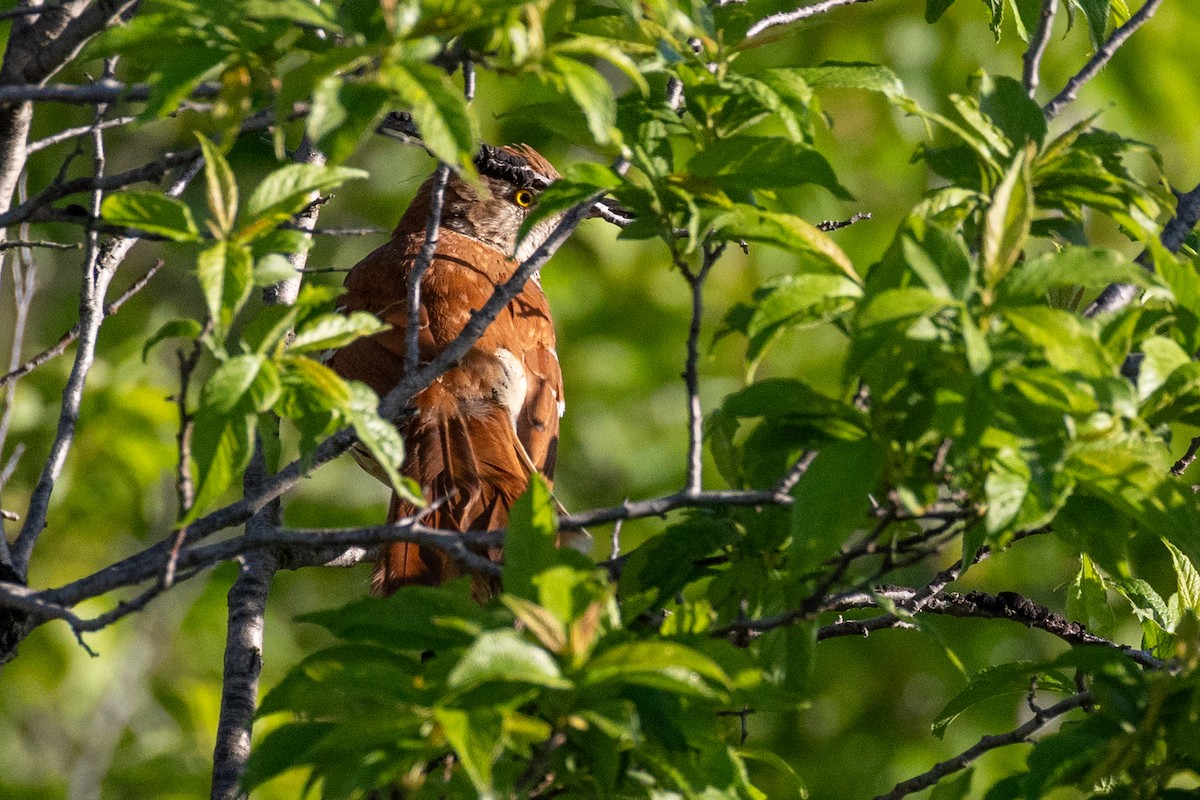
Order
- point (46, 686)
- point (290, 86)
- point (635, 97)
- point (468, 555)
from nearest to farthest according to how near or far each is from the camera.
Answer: point (290, 86)
point (468, 555)
point (635, 97)
point (46, 686)

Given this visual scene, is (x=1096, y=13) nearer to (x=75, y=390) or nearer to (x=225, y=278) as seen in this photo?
(x=225, y=278)

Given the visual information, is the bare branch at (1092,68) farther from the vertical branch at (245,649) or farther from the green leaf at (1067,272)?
the vertical branch at (245,649)

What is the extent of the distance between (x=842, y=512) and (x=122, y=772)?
3393 mm

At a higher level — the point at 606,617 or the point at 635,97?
the point at 635,97

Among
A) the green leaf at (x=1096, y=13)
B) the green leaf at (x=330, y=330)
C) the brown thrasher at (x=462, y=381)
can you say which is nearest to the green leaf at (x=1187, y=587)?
the green leaf at (x=1096, y=13)

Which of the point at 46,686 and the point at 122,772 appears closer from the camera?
the point at 122,772

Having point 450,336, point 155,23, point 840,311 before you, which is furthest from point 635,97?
point 450,336

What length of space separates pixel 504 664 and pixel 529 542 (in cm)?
33

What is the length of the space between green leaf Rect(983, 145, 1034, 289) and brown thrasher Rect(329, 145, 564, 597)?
1.55 meters

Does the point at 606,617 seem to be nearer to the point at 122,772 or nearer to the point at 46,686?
the point at 122,772

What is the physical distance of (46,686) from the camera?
5.33 m

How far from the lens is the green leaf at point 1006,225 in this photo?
5.73ft

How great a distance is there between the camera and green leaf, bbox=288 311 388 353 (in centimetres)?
187

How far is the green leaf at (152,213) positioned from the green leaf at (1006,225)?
1.11 meters
